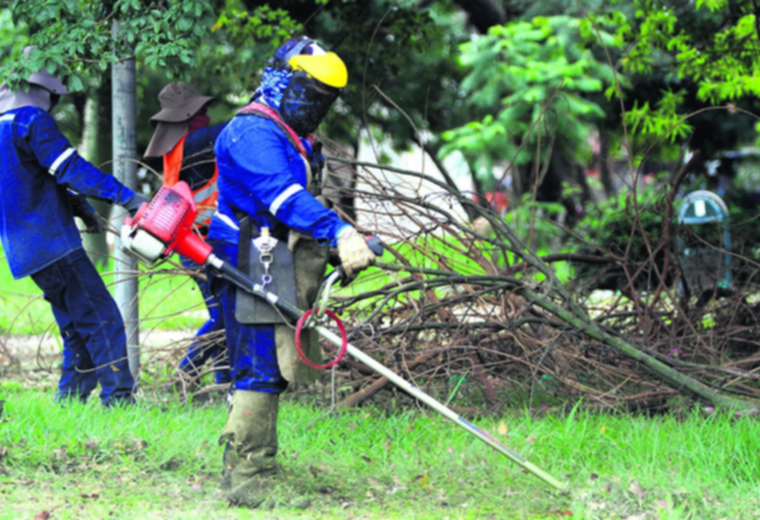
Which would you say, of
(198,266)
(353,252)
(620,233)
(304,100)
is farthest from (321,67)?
(620,233)

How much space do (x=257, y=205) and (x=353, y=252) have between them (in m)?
0.56

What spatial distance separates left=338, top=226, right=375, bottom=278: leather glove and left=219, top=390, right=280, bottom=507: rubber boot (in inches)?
29.4

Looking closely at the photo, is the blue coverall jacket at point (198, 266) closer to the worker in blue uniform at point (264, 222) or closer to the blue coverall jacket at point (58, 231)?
the blue coverall jacket at point (58, 231)

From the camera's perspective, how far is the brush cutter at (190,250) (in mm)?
3084

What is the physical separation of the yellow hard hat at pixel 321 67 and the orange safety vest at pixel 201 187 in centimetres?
170

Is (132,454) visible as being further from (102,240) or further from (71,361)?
(102,240)

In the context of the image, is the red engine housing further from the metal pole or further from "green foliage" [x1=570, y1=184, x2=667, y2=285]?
"green foliage" [x1=570, y1=184, x2=667, y2=285]

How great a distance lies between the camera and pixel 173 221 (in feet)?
10.2

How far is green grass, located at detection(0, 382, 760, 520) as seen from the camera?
321 cm

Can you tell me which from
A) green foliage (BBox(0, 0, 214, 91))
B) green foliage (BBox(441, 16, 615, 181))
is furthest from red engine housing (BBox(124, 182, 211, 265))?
green foliage (BBox(441, 16, 615, 181))

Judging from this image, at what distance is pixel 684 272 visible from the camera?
20.0ft

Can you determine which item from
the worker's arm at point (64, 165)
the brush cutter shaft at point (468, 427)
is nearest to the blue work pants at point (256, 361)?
the brush cutter shaft at point (468, 427)

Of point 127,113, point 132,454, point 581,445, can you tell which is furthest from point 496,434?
point 127,113

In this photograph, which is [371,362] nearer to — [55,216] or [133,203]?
[133,203]
